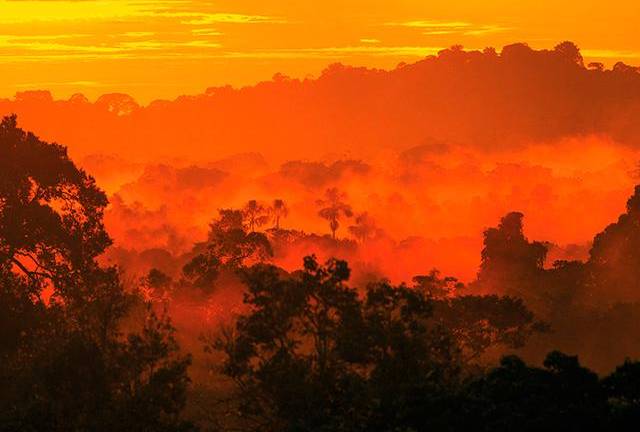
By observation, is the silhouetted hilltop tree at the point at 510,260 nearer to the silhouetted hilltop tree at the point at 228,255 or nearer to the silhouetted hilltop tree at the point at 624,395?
the silhouetted hilltop tree at the point at 228,255

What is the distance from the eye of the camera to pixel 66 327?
5575 cm

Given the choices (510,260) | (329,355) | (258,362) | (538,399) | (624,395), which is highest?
(510,260)

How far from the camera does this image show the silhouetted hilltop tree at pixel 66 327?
4903 cm

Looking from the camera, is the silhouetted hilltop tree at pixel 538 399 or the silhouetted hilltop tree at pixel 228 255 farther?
the silhouetted hilltop tree at pixel 228 255

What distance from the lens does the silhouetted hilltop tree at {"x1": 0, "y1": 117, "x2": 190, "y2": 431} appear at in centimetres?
4903

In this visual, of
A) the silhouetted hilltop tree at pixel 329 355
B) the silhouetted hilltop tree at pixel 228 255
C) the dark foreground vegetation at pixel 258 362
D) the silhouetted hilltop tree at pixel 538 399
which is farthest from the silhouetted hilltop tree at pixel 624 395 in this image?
the silhouetted hilltop tree at pixel 228 255

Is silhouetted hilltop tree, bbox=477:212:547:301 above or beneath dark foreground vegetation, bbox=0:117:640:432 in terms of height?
above

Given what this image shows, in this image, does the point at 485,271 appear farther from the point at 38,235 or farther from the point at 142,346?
the point at 142,346

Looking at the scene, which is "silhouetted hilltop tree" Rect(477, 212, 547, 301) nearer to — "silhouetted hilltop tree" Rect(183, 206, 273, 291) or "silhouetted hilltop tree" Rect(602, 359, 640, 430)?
"silhouetted hilltop tree" Rect(183, 206, 273, 291)

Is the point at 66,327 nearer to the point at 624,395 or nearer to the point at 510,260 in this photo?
the point at 624,395

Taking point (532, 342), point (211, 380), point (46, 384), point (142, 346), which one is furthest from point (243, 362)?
point (532, 342)

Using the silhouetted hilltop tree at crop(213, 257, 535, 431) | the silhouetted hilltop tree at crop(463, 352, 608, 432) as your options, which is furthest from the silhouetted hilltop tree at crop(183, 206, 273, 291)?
the silhouetted hilltop tree at crop(463, 352, 608, 432)

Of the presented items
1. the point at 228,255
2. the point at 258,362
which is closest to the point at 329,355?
the point at 258,362

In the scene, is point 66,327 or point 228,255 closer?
point 66,327
